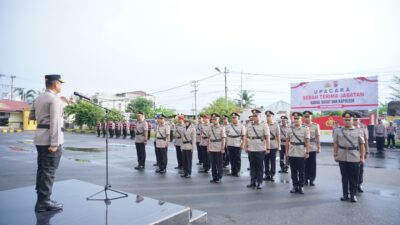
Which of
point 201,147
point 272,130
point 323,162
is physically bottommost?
point 323,162

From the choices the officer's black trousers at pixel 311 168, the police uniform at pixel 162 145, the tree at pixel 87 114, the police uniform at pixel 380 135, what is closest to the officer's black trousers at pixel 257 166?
the officer's black trousers at pixel 311 168

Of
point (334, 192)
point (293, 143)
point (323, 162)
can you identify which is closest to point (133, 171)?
point (293, 143)

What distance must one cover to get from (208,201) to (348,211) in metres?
2.48

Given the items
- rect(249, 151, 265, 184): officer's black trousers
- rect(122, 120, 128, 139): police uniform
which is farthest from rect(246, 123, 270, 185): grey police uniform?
rect(122, 120, 128, 139): police uniform

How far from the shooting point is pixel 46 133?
393 centimetres

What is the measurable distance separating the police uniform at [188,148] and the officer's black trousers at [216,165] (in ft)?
2.68

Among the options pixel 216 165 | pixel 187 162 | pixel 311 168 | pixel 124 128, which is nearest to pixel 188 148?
pixel 187 162

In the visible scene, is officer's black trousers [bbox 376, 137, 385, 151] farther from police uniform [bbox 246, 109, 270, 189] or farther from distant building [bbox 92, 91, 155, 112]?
distant building [bbox 92, 91, 155, 112]

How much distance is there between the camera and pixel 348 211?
496cm

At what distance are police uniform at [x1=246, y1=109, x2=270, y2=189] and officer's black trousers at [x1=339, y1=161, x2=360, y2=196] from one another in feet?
5.62

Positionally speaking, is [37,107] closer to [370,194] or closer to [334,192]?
[334,192]

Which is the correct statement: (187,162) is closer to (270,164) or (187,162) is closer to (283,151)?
(270,164)

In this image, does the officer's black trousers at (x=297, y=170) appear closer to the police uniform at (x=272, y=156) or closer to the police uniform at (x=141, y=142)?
the police uniform at (x=272, y=156)

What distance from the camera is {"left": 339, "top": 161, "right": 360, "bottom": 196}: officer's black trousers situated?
560 centimetres
